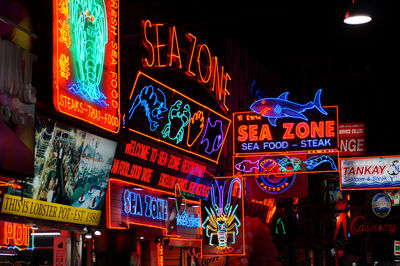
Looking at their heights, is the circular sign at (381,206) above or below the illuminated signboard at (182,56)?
below

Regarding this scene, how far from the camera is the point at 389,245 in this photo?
55438 millimetres

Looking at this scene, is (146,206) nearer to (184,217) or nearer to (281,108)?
(184,217)

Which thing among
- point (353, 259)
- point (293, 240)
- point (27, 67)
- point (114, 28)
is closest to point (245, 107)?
point (293, 240)

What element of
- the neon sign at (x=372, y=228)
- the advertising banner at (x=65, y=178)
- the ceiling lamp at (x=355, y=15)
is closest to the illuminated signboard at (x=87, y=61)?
the advertising banner at (x=65, y=178)

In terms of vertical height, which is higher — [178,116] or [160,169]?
[178,116]

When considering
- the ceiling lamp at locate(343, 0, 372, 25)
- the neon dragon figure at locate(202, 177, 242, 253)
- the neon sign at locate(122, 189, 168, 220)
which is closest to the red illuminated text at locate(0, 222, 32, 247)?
the neon sign at locate(122, 189, 168, 220)

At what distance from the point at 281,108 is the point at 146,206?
5.73 metres

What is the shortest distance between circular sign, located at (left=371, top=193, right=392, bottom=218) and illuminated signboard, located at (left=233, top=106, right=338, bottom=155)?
41.8 feet

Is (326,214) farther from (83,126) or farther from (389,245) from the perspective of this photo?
(83,126)

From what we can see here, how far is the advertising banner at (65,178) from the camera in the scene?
1249 cm

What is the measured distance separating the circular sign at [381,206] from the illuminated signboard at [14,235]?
69.1 ft

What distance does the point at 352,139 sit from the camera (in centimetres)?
3222

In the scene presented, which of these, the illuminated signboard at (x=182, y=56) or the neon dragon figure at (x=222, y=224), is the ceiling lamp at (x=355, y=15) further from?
the neon dragon figure at (x=222, y=224)

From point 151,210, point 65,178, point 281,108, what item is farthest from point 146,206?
point 281,108
